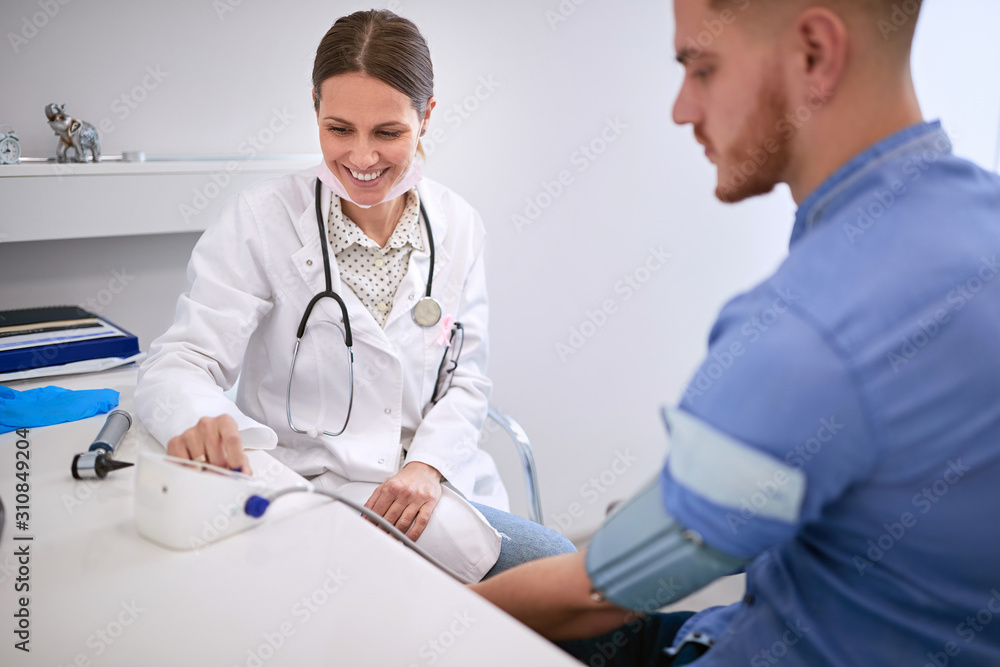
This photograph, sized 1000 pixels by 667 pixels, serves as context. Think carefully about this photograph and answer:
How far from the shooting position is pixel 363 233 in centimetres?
151

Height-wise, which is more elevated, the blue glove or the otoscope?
the otoscope

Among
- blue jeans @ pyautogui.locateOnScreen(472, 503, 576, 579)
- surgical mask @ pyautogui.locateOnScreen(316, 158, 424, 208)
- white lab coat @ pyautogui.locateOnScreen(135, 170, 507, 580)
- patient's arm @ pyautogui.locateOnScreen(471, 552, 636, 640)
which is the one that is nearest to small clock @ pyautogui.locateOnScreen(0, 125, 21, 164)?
white lab coat @ pyautogui.locateOnScreen(135, 170, 507, 580)

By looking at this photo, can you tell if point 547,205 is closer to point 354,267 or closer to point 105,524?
point 354,267

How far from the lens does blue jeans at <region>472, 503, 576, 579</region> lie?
132 cm

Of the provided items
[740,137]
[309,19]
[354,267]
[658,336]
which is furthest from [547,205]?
[740,137]

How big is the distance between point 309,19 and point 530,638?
1.75 m

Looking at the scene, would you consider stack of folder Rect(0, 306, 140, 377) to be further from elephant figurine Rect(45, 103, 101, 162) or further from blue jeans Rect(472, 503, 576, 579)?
blue jeans Rect(472, 503, 576, 579)

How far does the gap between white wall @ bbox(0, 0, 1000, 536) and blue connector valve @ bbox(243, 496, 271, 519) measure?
1.05 metres

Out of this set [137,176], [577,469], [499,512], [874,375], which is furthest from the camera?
[577,469]

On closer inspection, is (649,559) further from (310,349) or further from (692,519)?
(310,349)

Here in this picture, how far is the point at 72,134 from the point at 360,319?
0.76 meters

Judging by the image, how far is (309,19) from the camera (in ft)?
6.47

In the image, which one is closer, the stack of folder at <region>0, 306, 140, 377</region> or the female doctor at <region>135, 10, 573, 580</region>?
the female doctor at <region>135, 10, 573, 580</region>

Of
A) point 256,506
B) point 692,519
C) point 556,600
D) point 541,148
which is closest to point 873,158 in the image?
point 692,519
